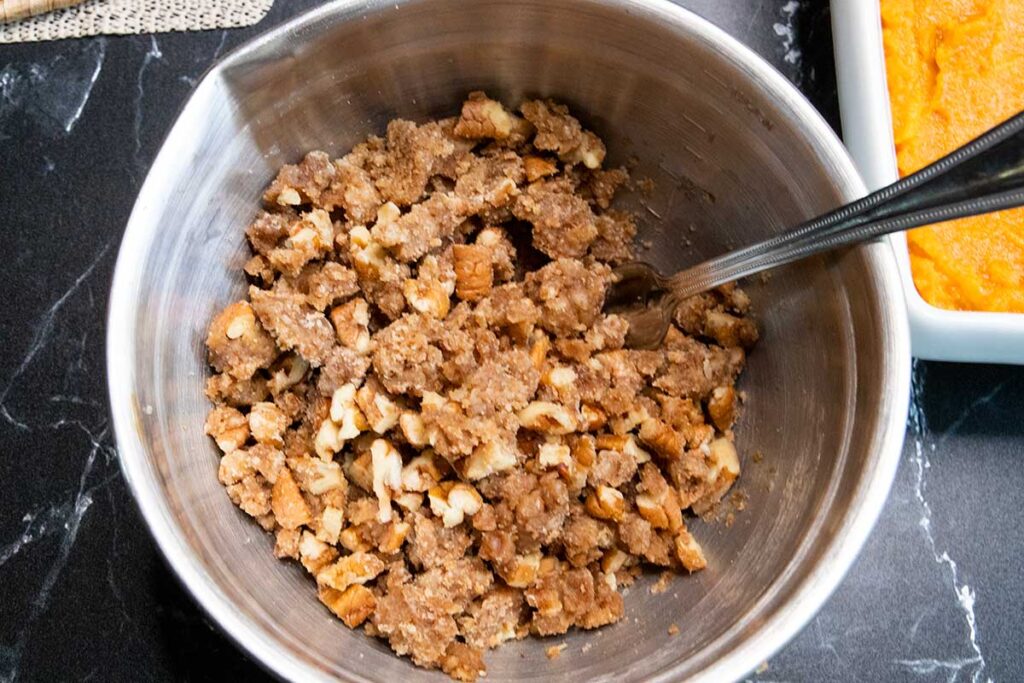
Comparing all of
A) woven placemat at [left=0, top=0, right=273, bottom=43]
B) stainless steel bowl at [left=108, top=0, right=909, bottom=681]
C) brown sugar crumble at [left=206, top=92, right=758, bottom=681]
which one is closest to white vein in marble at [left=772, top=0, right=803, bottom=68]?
stainless steel bowl at [left=108, top=0, right=909, bottom=681]

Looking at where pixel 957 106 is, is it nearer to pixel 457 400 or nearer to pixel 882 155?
pixel 882 155

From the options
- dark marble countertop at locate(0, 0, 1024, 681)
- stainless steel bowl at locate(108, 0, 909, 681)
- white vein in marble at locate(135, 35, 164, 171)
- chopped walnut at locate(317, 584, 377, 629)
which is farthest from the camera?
white vein in marble at locate(135, 35, 164, 171)

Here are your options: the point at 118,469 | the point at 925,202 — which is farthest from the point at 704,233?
the point at 118,469

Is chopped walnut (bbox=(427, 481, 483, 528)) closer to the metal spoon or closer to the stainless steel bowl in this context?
the stainless steel bowl

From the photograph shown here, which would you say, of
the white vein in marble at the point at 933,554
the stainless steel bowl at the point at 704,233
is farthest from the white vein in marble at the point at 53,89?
the white vein in marble at the point at 933,554

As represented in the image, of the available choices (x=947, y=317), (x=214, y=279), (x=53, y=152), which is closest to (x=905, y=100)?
(x=947, y=317)

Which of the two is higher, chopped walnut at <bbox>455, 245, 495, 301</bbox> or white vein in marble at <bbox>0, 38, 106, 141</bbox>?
white vein in marble at <bbox>0, 38, 106, 141</bbox>
